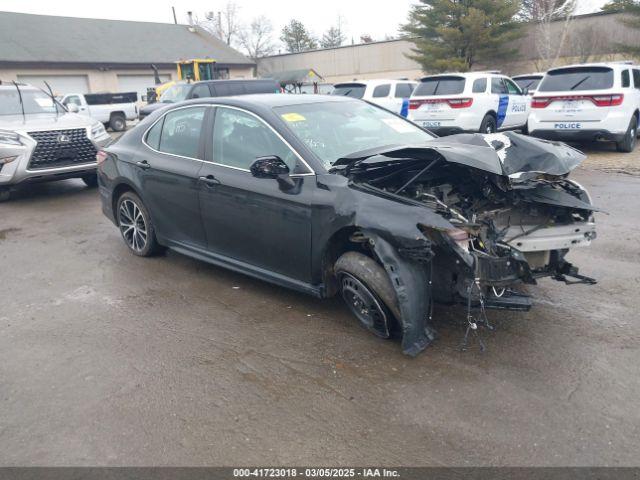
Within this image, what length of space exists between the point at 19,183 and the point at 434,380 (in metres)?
7.91

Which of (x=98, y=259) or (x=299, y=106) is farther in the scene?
(x=98, y=259)

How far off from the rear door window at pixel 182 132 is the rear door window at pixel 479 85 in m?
9.04

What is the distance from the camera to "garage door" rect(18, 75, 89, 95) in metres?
32.2

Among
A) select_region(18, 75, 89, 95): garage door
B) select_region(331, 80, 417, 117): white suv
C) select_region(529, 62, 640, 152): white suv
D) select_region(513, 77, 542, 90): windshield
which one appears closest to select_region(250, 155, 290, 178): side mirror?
select_region(529, 62, 640, 152): white suv

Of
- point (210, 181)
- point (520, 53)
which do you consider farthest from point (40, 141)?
point (520, 53)

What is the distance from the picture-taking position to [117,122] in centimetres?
2342

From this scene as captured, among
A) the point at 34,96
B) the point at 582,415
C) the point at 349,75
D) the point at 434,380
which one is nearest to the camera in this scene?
the point at 582,415

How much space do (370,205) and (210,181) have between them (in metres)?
1.62

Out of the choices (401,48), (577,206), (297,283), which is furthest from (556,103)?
(401,48)

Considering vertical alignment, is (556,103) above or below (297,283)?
above

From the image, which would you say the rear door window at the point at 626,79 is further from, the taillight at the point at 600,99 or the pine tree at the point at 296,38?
the pine tree at the point at 296,38

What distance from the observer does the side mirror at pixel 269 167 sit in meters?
3.85

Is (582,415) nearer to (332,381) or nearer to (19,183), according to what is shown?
(332,381)

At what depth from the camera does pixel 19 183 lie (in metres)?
8.49
